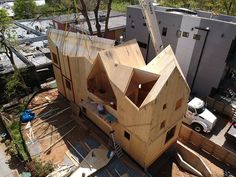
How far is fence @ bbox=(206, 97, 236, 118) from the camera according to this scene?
23625mm

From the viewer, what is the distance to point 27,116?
23.7m

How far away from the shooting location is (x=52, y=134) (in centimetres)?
2188

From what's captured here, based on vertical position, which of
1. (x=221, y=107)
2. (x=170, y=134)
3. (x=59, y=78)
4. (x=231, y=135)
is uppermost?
(x=59, y=78)

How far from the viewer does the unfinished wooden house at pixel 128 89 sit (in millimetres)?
15195

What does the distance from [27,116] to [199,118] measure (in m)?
19.7

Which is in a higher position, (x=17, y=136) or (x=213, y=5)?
(x=213, y=5)

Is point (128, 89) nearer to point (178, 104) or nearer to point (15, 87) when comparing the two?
point (178, 104)

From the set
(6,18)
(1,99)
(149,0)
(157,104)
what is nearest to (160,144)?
(157,104)

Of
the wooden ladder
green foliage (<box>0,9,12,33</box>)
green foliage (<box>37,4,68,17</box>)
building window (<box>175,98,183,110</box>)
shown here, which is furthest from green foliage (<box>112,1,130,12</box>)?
building window (<box>175,98,183,110</box>)

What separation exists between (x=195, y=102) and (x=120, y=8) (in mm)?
52467

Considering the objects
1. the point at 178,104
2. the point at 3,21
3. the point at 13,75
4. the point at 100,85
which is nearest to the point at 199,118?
the point at 178,104

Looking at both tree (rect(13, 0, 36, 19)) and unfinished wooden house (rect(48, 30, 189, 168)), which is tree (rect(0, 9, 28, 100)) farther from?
tree (rect(13, 0, 36, 19))

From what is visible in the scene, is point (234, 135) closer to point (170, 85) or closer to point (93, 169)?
point (170, 85)

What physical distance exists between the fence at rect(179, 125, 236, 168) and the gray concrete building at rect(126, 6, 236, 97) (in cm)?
731
